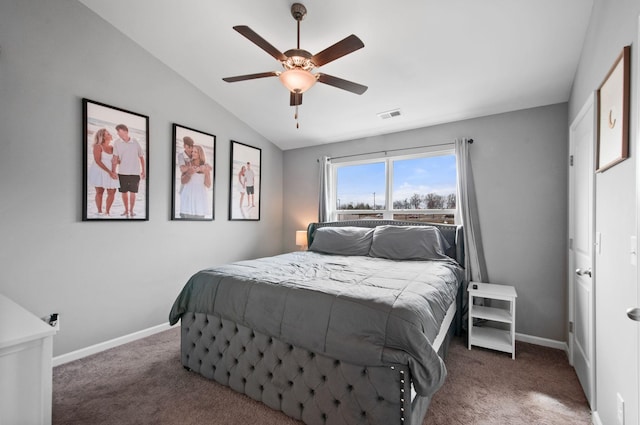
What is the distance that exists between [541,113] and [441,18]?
5.36 feet

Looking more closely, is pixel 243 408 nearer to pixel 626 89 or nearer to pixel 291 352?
pixel 291 352

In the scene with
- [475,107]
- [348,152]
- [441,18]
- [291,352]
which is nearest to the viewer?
[291,352]

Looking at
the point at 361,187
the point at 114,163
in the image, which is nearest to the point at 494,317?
the point at 361,187

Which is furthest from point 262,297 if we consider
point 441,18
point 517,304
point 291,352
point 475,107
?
point 475,107

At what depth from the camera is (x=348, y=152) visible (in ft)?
14.2

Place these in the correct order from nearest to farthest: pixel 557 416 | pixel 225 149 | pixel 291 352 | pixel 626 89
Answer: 1. pixel 626 89
2. pixel 291 352
3. pixel 557 416
4. pixel 225 149

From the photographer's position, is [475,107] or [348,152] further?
[348,152]

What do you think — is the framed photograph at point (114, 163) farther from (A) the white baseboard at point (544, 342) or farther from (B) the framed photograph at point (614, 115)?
(A) the white baseboard at point (544, 342)

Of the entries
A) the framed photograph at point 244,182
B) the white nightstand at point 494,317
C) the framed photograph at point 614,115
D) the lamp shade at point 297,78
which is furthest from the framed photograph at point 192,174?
the framed photograph at point 614,115

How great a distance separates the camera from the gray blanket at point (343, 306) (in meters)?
1.42

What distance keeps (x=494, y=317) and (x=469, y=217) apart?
108 cm

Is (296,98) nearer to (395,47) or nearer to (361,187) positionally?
(395,47)

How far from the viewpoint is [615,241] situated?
148cm

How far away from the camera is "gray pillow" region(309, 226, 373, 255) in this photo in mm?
3444
